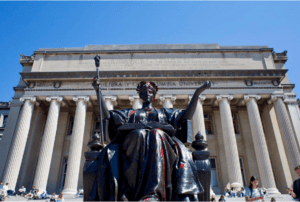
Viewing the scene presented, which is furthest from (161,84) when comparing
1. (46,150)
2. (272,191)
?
(272,191)

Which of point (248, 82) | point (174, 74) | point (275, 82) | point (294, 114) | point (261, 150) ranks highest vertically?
point (174, 74)

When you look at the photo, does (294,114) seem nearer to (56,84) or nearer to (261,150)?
(261,150)

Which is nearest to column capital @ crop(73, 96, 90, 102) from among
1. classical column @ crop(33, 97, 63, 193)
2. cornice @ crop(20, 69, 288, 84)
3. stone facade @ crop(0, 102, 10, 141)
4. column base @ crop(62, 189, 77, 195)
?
classical column @ crop(33, 97, 63, 193)

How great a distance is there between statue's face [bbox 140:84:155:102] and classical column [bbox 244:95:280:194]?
18.7 m

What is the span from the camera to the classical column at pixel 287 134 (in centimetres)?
2128

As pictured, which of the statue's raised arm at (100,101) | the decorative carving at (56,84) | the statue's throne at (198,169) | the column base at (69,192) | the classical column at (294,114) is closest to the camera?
the statue's throne at (198,169)

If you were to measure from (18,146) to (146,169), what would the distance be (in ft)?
72.3

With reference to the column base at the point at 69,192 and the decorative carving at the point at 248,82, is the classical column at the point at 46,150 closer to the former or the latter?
the column base at the point at 69,192

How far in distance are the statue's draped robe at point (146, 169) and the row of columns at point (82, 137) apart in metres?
18.3

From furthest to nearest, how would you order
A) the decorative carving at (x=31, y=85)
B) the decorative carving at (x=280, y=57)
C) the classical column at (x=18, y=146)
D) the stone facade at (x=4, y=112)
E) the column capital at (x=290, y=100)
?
1. the stone facade at (x=4, y=112)
2. the decorative carving at (x=280, y=57)
3. the column capital at (x=290, y=100)
4. the decorative carving at (x=31, y=85)
5. the classical column at (x=18, y=146)

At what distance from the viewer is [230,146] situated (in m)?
21.7

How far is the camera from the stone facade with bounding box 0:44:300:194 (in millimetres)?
21688

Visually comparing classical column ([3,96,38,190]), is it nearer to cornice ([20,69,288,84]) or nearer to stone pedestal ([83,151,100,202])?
cornice ([20,69,288,84])

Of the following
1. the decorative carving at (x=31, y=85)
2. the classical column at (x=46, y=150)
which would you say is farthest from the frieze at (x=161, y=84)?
the classical column at (x=46, y=150)
